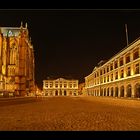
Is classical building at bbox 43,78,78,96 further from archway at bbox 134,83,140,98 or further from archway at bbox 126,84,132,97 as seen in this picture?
archway at bbox 134,83,140,98

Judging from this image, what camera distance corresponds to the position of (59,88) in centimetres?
17438

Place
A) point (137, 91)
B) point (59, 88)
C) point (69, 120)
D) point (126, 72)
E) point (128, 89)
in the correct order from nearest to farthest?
point (69, 120)
point (137, 91)
point (128, 89)
point (126, 72)
point (59, 88)

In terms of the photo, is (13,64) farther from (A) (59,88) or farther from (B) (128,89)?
(A) (59,88)

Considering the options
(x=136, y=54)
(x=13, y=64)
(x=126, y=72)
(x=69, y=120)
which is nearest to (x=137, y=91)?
(x=136, y=54)

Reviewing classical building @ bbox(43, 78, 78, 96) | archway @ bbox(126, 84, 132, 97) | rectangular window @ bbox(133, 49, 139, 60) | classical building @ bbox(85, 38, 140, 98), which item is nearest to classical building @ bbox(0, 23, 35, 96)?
classical building @ bbox(85, 38, 140, 98)

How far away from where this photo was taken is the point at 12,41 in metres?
85.9

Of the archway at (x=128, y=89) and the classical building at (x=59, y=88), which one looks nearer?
the archway at (x=128, y=89)

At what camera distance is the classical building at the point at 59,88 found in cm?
17200

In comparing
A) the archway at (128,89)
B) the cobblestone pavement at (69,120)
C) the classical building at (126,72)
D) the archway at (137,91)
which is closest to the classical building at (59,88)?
the classical building at (126,72)

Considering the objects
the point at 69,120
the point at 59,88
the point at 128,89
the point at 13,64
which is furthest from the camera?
the point at 59,88

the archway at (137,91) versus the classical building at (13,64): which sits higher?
the classical building at (13,64)

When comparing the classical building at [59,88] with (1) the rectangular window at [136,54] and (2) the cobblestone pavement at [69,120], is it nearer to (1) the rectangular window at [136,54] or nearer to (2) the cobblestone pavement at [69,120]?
(1) the rectangular window at [136,54]

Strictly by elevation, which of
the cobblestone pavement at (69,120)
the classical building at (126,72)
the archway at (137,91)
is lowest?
the cobblestone pavement at (69,120)
